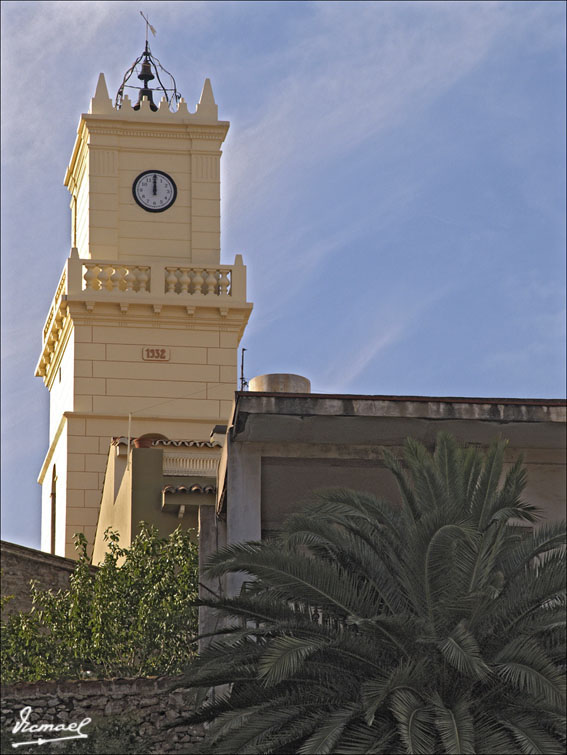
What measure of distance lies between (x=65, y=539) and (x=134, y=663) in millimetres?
14937

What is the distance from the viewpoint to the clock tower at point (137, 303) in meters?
42.4

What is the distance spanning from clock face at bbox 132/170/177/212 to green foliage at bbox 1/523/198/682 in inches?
696

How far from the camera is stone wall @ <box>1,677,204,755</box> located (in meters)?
19.8

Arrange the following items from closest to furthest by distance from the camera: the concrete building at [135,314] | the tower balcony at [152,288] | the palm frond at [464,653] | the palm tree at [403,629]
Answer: the palm frond at [464,653] → the palm tree at [403,629] → the concrete building at [135,314] → the tower balcony at [152,288]

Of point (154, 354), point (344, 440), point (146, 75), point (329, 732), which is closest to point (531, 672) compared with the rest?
point (329, 732)

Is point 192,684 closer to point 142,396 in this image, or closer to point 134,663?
point 134,663

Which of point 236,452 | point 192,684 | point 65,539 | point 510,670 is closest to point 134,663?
point 236,452

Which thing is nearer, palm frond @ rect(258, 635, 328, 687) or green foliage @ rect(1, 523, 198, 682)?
palm frond @ rect(258, 635, 328, 687)

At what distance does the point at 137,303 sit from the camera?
43.3 metres

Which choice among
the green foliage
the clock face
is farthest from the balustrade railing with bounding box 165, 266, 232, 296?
the green foliage

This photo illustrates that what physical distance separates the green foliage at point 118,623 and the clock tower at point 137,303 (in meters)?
11.7

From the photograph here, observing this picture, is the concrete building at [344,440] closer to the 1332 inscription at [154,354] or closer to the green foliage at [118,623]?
the green foliage at [118,623]

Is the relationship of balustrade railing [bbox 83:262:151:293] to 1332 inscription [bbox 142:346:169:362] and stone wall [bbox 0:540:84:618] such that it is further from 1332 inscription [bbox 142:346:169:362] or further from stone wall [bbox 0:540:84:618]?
stone wall [bbox 0:540:84:618]

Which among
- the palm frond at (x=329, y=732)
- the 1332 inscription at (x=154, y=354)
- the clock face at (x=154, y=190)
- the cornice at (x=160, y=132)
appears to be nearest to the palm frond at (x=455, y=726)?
the palm frond at (x=329, y=732)
